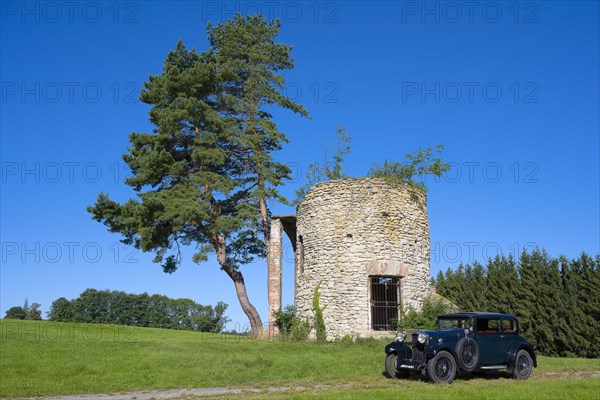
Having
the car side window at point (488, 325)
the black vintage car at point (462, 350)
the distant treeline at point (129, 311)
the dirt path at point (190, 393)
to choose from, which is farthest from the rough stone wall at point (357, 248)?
the distant treeline at point (129, 311)

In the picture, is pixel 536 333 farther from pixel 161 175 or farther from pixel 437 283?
pixel 161 175

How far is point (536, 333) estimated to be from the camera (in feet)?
108

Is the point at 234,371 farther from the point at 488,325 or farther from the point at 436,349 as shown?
the point at 488,325

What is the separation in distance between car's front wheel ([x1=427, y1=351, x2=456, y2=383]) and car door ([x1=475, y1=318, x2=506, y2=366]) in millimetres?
913

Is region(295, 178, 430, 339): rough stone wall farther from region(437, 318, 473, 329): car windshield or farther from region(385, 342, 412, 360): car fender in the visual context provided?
region(385, 342, 412, 360): car fender

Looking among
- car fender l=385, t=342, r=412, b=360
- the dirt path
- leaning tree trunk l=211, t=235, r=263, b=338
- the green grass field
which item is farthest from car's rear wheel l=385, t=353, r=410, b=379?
leaning tree trunk l=211, t=235, r=263, b=338

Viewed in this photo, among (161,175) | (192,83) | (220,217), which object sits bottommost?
(220,217)

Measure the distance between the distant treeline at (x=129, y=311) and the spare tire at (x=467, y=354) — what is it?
5051 centimetres

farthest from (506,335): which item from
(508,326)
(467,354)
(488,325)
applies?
(467,354)

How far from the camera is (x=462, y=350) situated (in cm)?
1289

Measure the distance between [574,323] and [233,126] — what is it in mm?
21944

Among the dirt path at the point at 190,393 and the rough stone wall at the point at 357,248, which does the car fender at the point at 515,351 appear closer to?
the dirt path at the point at 190,393

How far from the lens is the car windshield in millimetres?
13438

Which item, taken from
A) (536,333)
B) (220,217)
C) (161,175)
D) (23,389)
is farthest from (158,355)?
(536,333)
